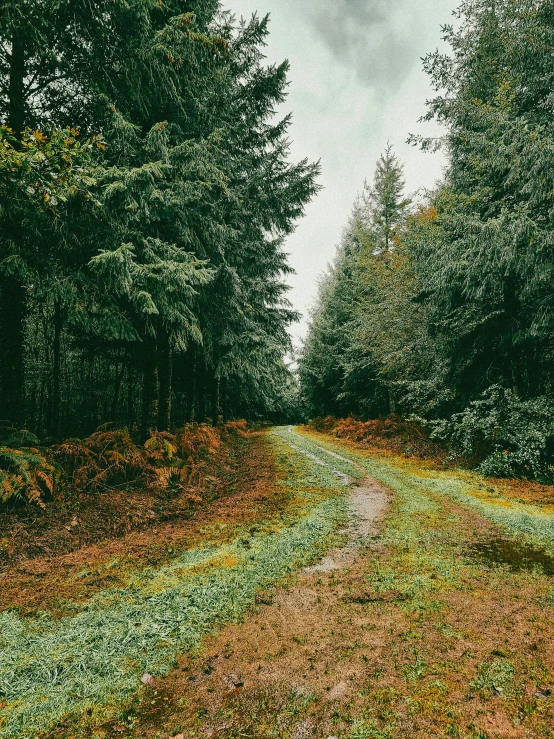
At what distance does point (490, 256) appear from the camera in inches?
343

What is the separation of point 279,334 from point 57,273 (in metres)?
11.0

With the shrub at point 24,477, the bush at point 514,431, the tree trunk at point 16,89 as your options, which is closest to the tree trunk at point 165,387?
the shrub at point 24,477

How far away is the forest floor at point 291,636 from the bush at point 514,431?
3948mm

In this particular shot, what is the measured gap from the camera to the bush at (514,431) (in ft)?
27.2

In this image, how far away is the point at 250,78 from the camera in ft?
40.8

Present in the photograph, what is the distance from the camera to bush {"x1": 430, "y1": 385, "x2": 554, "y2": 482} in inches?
326

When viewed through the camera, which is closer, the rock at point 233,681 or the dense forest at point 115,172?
the rock at point 233,681

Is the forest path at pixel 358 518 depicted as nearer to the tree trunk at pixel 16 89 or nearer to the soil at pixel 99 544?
the soil at pixel 99 544

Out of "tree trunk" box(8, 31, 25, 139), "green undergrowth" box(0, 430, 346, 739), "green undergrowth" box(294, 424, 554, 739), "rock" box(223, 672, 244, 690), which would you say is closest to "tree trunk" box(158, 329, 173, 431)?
"tree trunk" box(8, 31, 25, 139)

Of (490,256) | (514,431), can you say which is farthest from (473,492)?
(490,256)

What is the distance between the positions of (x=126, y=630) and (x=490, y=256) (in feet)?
32.4

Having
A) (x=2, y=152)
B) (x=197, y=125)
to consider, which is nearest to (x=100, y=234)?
(x=2, y=152)

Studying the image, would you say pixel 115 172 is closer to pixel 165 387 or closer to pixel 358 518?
pixel 165 387

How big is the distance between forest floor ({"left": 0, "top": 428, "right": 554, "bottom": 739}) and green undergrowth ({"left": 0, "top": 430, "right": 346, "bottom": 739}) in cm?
1
